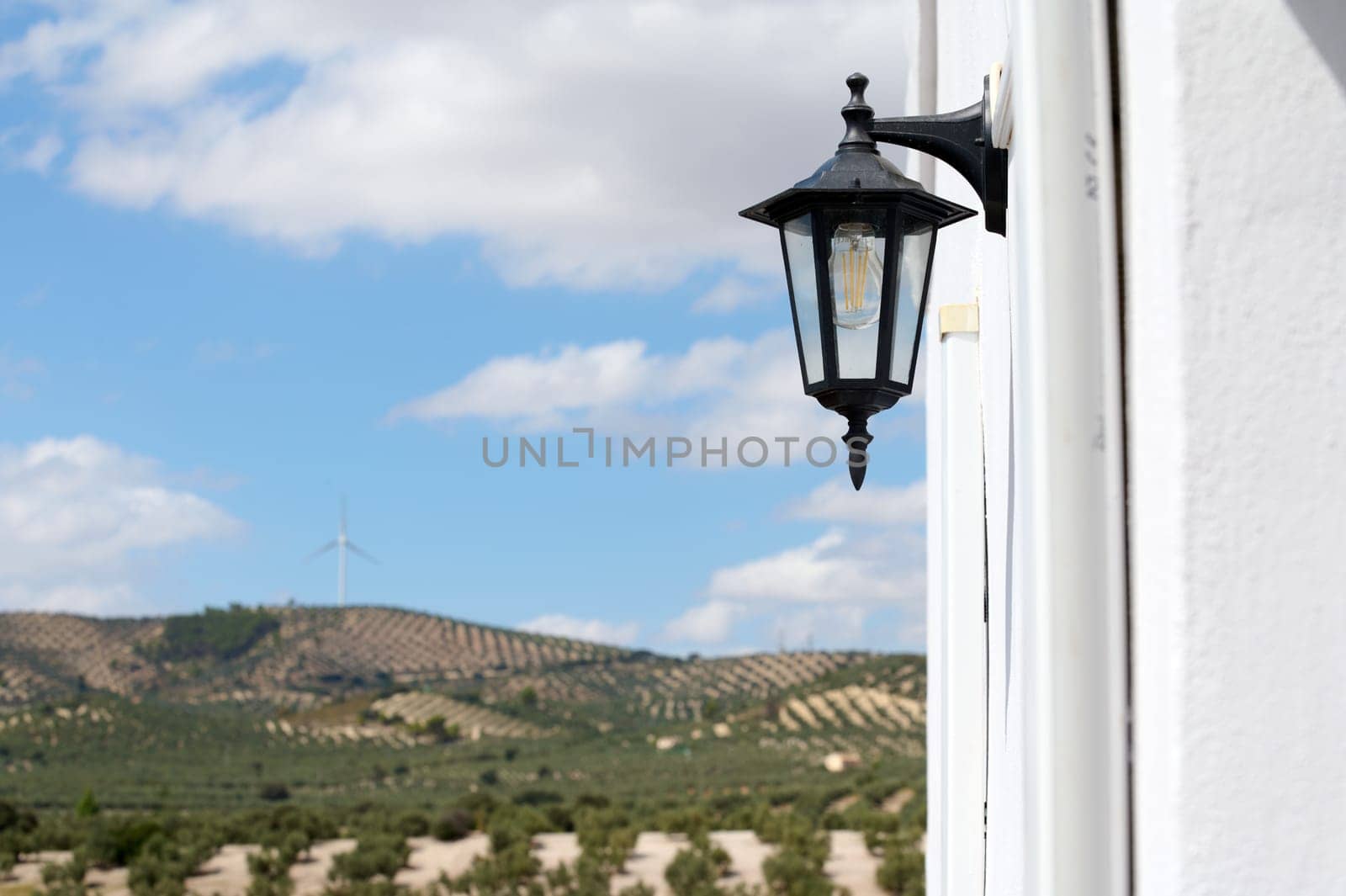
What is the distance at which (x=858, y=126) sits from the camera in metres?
2.75

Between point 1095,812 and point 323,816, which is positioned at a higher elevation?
point 1095,812

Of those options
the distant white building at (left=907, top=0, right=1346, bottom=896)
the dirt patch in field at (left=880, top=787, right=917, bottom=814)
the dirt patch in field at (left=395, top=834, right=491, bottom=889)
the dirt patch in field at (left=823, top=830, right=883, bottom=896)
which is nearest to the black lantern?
the distant white building at (left=907, top=0, right=1346, bottom=896)

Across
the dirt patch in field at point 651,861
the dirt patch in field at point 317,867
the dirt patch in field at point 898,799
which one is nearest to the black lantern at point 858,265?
the dirt patch in field at point 651,861

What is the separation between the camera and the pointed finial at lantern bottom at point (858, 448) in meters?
2.89

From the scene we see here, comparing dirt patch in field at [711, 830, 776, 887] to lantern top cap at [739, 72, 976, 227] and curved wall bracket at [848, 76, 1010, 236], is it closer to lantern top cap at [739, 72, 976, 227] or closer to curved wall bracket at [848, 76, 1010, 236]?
lantern top cap at [739, 72, 976, 227]

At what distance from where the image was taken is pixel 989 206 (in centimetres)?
234

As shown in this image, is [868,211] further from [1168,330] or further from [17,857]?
[17,857]

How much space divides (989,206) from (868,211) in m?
0.39

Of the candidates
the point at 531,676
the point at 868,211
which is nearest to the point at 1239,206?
the point at 868,211

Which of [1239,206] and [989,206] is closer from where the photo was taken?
[1239,206]

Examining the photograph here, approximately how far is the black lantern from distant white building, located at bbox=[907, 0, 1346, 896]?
1222 millimetres

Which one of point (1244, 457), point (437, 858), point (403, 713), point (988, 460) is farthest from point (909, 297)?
point (403, 713)

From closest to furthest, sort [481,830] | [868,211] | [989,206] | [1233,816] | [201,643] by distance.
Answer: [1233,816] < [989,206] < [868,211] < [481,830] < [201,643]

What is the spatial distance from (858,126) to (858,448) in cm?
70
